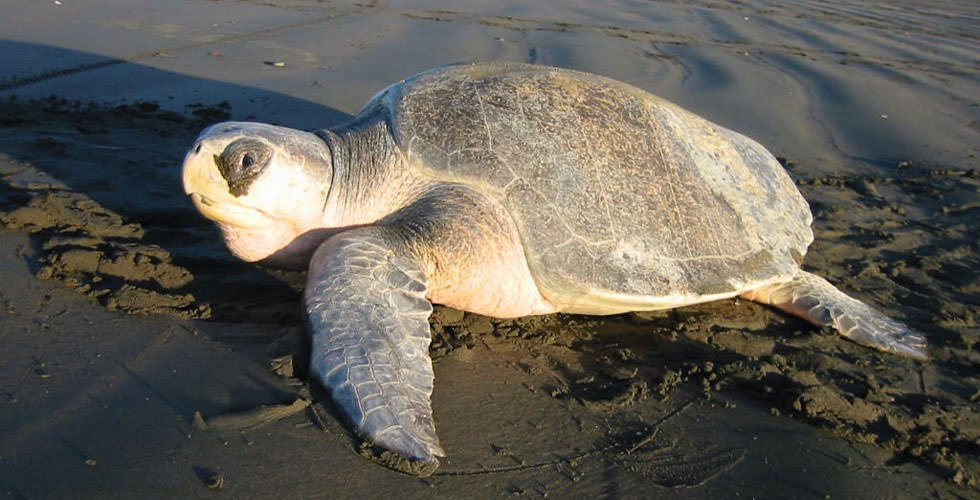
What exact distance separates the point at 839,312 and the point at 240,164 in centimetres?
238

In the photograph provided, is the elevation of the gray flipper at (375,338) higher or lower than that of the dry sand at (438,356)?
higher

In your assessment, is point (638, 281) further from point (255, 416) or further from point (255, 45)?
point (255, 45)

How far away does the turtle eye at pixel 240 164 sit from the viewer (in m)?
2.20

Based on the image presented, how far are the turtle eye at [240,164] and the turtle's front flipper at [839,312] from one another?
81.9 inches

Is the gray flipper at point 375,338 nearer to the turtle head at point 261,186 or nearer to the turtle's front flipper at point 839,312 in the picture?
the turtle head at point 261,186

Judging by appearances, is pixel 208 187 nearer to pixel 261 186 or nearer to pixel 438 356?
pixel 261 186

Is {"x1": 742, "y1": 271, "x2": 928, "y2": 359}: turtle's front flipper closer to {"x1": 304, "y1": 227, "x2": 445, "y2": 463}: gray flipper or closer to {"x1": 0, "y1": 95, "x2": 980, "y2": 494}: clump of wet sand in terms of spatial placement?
{"x1": 0, "y1": 95, "x2": 980, "y2": 494}: clump of wet sand

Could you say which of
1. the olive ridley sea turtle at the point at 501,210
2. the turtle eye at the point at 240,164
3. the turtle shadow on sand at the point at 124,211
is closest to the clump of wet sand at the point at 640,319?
the turtle shadow on sand at the point at 124,211

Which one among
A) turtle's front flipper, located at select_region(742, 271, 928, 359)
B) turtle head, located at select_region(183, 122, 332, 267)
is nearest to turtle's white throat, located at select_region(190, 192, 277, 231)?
turtle head, located at select_region(183, 122, 332, 267)

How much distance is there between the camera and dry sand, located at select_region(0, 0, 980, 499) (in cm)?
154

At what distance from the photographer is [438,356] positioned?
2096 millimetres

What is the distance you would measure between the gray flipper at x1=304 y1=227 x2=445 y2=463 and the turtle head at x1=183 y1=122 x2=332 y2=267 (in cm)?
29

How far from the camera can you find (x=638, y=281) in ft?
7.83

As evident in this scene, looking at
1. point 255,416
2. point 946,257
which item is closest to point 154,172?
point 255,416
